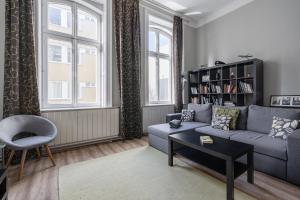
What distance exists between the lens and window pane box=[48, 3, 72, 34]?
3.04 meters

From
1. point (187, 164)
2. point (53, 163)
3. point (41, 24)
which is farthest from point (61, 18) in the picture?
point (187, 164)

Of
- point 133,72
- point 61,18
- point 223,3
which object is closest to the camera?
point 61,18

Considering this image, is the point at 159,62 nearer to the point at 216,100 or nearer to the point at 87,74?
the point at 216,100

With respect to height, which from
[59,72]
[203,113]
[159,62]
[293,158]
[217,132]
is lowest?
[293,158]

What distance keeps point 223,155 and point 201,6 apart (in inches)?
153

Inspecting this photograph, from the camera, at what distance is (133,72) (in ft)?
12.2

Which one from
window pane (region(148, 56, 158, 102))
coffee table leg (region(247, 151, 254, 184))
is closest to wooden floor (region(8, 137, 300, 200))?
coffee table leg (region(247, 151, 254, 184))

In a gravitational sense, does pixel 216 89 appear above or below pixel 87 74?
below

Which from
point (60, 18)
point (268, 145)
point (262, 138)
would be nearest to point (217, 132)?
point (262, 138)

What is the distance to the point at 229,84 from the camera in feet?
12.6

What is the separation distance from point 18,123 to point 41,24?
5.75ft

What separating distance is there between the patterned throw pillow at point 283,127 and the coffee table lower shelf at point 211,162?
0.82 metres

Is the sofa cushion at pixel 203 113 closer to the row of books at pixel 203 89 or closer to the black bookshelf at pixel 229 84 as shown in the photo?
the black bookshelf at pixel 229 84

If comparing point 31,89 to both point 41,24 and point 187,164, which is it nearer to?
point 41,24
